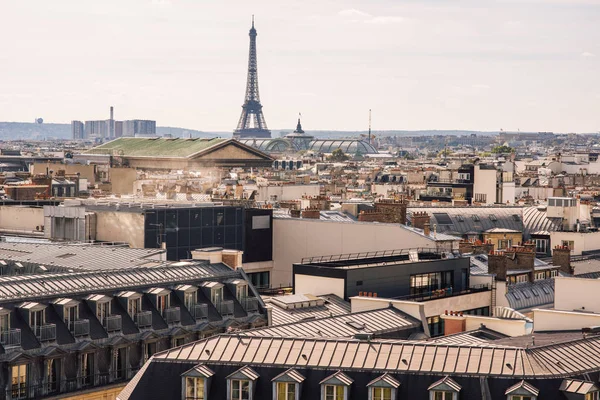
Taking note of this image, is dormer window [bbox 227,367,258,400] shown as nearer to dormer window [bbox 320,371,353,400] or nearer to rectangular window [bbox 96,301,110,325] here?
dormer window [bbox 320,371,353,400]

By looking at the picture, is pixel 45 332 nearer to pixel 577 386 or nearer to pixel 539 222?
pixel 577 386

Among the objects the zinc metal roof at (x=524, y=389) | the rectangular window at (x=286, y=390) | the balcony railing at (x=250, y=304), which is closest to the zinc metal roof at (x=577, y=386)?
the zinc metal roof at (x=524, y=389)

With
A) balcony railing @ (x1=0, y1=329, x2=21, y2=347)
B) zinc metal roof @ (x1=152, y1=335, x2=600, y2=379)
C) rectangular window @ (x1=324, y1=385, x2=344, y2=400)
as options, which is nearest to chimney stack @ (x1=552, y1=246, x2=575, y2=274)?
zinc metal roof @ (x1=152, y1=335, x2=600, y2=379)

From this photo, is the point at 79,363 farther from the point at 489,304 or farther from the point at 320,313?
the point at 489,304

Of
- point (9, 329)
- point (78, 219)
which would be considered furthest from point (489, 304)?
point (9, 329)

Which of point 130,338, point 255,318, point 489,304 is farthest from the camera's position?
point 489,304

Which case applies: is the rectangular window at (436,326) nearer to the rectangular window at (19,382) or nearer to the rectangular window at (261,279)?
the rectangular window at (261,279)

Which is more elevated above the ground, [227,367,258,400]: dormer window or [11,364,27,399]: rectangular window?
[227,367,258,400]: dormer window

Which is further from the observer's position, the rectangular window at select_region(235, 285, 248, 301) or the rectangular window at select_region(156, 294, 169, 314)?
the rectangular window at select_region(235, 285, 248, 301)
